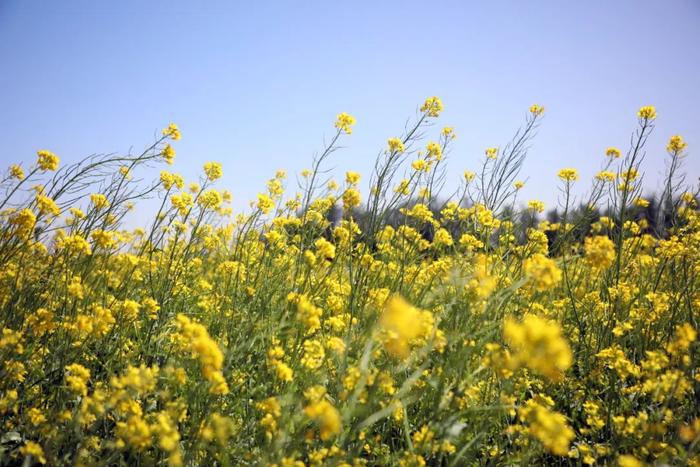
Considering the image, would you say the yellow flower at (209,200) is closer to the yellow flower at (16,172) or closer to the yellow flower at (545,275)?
the yellow flower at (16,172)

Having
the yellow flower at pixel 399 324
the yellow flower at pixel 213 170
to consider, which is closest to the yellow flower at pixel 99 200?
the yellow flower at pixel 213 170

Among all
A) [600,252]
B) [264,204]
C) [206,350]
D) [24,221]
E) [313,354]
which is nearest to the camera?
[206,350]

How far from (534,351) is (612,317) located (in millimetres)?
2039

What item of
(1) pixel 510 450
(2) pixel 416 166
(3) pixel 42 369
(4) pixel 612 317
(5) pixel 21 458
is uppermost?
(2) pixel 416 166

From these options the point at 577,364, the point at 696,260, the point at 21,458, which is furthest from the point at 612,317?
the point at 21,458

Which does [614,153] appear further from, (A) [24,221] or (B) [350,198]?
(A) [24,221]

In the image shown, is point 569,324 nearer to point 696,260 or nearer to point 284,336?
point 696,260

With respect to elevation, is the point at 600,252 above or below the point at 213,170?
below

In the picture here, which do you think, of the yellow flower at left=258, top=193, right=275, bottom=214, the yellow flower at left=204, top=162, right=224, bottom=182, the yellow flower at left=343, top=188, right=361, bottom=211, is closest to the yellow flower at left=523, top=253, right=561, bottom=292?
the yellow flower at left=343, top=188, right=361, bottom=211

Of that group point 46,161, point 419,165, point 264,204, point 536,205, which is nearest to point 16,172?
point 46,161

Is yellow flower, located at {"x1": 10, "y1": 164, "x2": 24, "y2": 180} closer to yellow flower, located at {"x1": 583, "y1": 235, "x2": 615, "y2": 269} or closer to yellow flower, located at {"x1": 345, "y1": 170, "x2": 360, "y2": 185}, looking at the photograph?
yellow flower, located at {"x1": 345, "y1": 170, "x2": 360, "y2": 185}

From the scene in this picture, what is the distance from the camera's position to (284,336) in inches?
94.7

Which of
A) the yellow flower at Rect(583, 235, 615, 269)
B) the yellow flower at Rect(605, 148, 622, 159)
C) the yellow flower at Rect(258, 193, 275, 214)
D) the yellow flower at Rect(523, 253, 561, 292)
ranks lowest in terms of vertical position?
the yellow flower at Rect(523, 253, 561, 292)

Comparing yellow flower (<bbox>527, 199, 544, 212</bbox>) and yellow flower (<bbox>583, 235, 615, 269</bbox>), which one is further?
yellow flower (<bbox>527, 199, 544, 212</bbox>)
